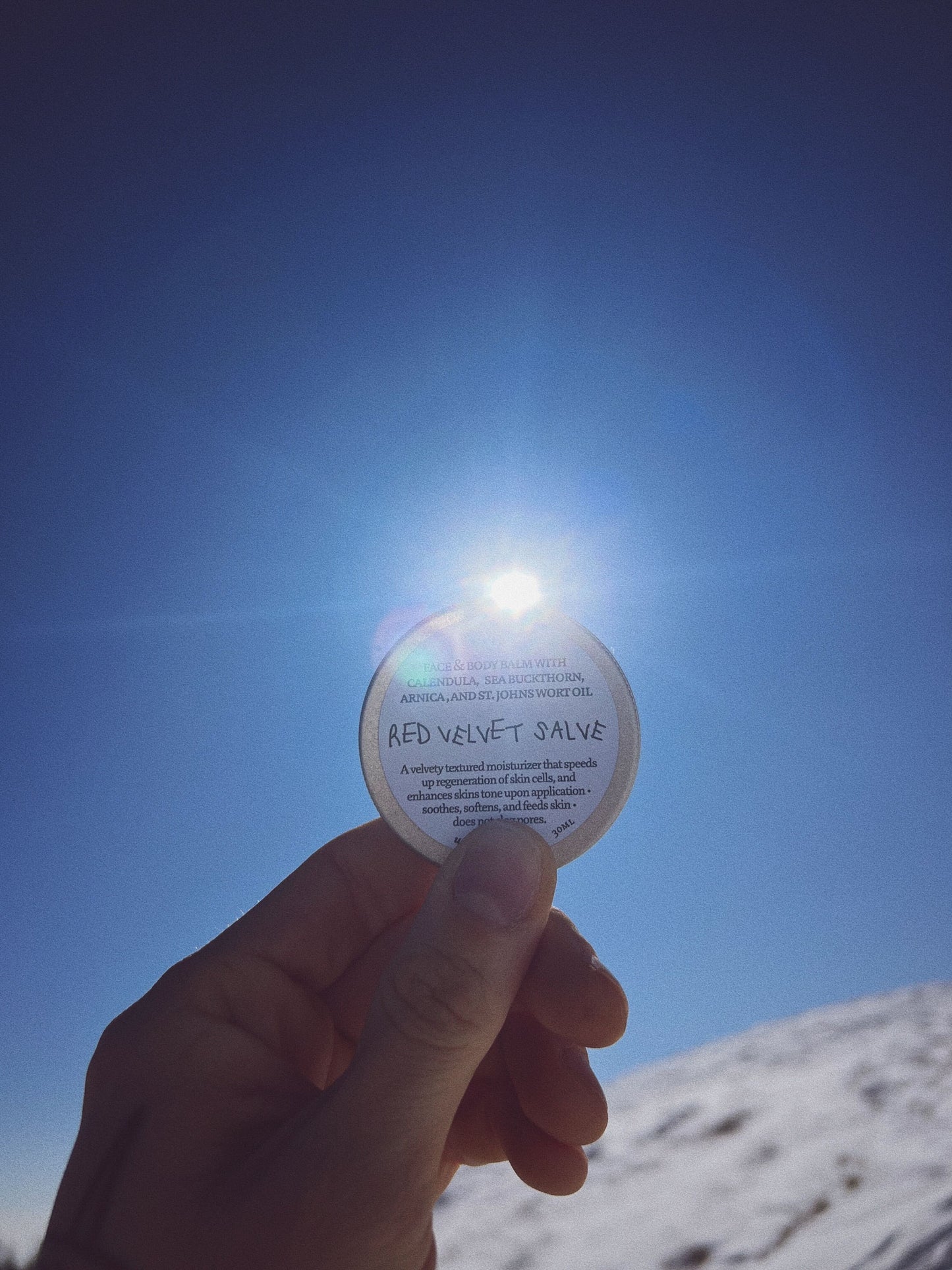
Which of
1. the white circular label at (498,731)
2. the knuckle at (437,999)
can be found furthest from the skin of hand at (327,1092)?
the white circular label at (498,731)

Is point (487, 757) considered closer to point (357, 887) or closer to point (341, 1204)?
point (357, 887)

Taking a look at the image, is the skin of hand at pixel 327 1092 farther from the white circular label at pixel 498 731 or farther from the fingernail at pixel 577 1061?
the white circular label at pixel 498 731

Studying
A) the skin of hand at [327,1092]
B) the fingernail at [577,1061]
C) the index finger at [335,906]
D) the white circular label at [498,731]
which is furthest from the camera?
the index finger at [335,906]

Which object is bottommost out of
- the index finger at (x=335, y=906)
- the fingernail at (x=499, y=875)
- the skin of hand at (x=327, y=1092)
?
the skin of hand at (x=327, y=1092)

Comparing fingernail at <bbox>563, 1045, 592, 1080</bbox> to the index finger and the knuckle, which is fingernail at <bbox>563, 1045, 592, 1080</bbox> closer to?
the index finger

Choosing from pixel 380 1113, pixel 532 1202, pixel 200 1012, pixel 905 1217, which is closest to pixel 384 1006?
pixel 380 1113

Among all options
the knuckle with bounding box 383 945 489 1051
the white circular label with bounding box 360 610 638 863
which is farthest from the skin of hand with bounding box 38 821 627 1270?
the white circular label with bounding box 360 610 638 863

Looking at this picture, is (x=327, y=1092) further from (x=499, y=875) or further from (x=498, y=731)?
(x=498, y=731)
